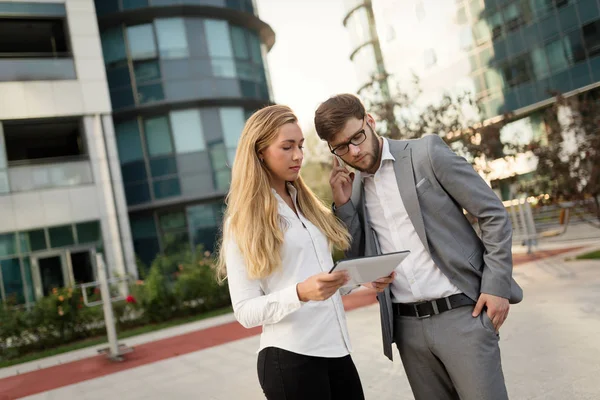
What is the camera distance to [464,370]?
2594mm

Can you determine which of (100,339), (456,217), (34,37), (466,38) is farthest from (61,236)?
(466,38)

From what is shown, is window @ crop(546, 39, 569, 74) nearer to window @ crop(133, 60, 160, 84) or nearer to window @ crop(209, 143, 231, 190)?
window @ crop(209, 143, 231, 190)

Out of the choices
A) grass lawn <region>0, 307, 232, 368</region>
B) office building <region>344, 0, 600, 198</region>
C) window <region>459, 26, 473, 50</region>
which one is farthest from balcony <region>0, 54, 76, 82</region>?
window <region>459, 26, 473, 50</region>

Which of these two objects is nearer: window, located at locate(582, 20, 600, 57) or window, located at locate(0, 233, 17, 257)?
window, located at locate(0, 233, 17, 257)

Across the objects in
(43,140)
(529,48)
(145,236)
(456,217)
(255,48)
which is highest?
(255,48)

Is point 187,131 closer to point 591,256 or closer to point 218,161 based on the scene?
point 218,161

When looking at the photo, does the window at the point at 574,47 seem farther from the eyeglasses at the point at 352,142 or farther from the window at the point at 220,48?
the eyeglasses at the point at 352,142

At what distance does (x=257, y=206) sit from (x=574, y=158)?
1080cm

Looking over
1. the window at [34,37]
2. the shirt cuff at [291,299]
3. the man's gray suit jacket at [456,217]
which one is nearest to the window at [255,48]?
the window at [34,37]

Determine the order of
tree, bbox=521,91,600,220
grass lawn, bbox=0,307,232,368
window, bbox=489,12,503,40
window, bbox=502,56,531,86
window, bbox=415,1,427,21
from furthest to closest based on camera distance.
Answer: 1. window, bbox=415,1,427,21
2. window, bbox=489,12,503,40
3. window, bbox=502,56,531,86
4. grass lawn, bbox=0,307,232,368
5. tree, bbox=521,91,600,220

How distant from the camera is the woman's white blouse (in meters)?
2.43

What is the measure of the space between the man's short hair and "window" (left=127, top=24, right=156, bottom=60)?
22124 mm

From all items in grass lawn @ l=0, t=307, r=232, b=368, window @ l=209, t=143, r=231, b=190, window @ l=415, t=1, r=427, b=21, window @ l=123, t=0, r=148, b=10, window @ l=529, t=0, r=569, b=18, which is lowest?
grass lawn @ l=0, t=307, r=232, b=368

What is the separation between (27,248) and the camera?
19703mm
